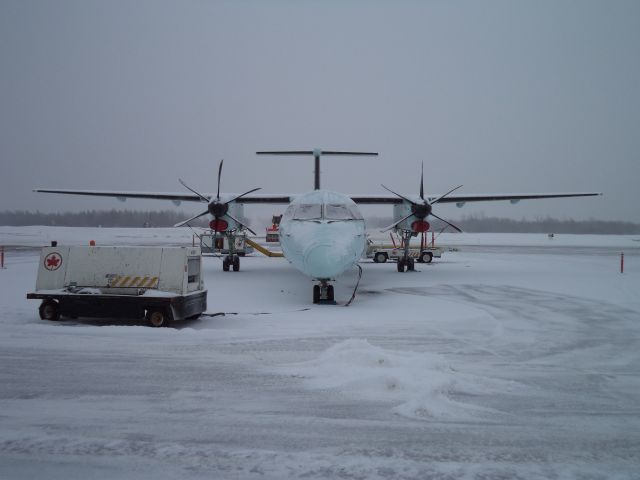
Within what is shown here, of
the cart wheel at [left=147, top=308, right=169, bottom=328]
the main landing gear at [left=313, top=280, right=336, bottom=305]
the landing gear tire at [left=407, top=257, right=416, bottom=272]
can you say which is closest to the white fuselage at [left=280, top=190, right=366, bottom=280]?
the main landing gear at [left=313, top=280, right=336, bottom=305]

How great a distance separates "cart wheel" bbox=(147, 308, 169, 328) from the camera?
818 cm

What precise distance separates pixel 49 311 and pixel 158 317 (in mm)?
2201

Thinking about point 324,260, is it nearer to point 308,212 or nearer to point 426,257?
point 308,212

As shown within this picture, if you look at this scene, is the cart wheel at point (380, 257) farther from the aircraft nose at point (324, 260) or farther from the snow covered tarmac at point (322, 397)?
the snow covered tarmac at point (322, 397)

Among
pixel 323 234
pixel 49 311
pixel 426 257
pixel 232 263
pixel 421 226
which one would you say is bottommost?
pixel 49 311

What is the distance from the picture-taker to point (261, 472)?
129 inches

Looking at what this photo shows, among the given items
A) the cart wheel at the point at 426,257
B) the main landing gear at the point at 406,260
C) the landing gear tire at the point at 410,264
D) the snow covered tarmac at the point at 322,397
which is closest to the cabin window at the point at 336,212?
the snow covered tarmac at the point at 322,397

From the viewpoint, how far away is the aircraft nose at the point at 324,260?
33.5ft

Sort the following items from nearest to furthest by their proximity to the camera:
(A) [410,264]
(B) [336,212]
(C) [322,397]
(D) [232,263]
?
(C) [322,397], (B) [336,212], (D) [232,263], (A) [410,264]

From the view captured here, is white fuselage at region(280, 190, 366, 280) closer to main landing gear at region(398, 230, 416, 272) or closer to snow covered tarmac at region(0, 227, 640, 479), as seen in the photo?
snow covered tarmac at region(0, 227, 640, 479)

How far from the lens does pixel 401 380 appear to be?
17.1ft

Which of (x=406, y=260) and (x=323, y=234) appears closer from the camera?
(x=323, y=234)

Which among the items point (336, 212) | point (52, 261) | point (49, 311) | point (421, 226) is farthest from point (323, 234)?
point (421, 226)

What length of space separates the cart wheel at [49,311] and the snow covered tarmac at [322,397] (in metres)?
0.39
